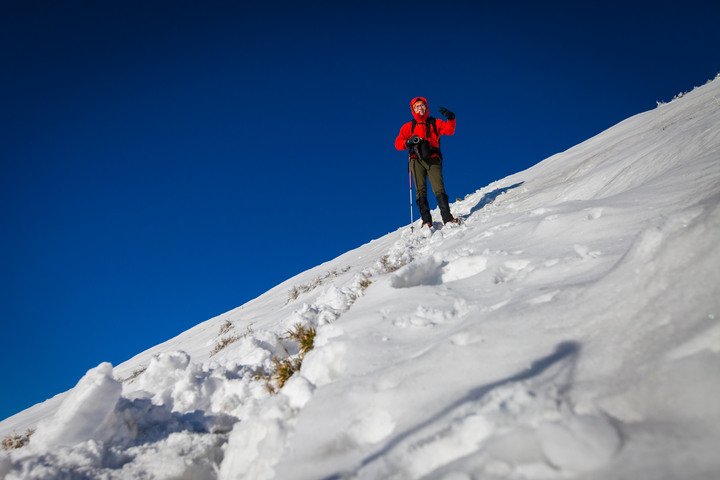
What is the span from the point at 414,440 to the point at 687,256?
1.45 metres

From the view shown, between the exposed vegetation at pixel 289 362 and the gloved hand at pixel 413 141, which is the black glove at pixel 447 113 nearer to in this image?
the gloved hand at pixel 413 141

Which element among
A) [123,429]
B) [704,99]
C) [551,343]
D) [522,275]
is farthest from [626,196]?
[704,99]

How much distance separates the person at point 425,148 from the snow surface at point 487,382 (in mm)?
4488

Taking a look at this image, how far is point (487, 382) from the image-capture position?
1764mm

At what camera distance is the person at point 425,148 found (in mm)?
7965

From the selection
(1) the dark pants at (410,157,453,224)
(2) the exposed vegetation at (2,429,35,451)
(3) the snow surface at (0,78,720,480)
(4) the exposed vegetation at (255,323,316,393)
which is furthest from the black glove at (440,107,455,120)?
(2) the exposed vegetation at (2,429,35,451)

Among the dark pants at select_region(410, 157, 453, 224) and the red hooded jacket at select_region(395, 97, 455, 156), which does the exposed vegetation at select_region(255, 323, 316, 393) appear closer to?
the dark pants at select_region(410, 157, 453, 224)

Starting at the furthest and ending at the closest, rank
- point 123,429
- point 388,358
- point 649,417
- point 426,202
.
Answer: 1. point 426,202
2. point 123,429
3. point 388,358
4. point 649,417

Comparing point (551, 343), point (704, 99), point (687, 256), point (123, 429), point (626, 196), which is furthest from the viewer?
point (704, 99)

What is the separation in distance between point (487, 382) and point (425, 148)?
6752mm

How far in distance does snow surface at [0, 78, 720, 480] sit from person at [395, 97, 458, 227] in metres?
4.49

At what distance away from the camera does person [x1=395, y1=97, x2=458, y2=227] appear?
796cm

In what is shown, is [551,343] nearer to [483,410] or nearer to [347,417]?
[483,410]

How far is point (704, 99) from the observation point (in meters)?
7.58
